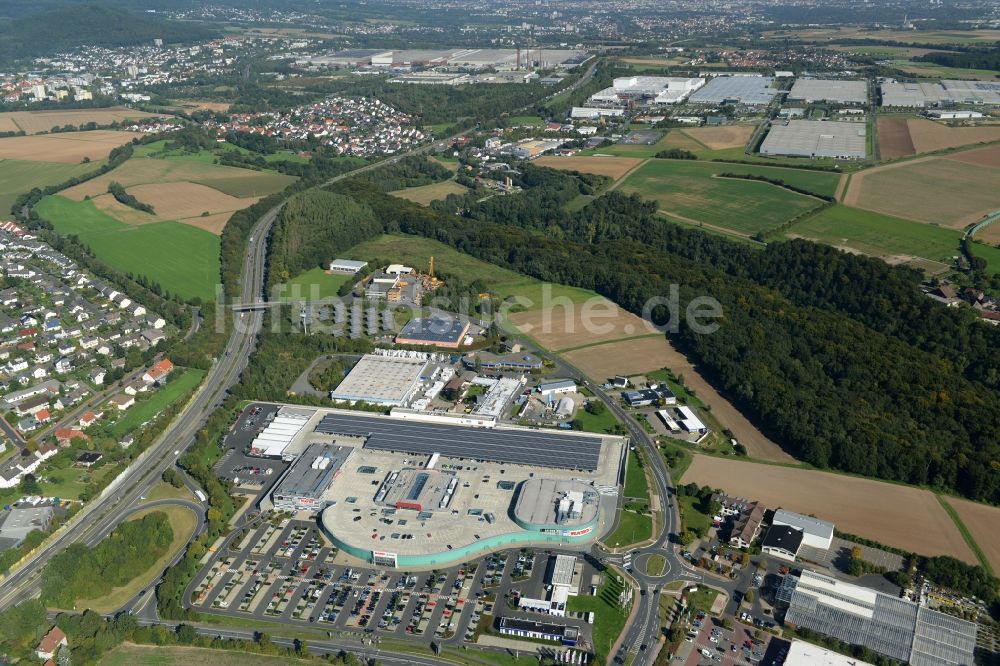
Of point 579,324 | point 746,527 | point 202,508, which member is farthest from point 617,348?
point 202,508

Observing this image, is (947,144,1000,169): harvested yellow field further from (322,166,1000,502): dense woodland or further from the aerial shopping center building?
the aerial shopping center building

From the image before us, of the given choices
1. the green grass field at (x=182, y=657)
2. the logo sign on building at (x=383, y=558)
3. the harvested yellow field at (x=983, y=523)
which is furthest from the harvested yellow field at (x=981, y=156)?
the green grass field at (x=182, y=657)

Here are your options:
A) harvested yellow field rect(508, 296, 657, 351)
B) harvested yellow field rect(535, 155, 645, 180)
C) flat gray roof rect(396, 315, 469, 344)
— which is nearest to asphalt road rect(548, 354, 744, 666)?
harvested yellow field rect(508, 296, 657, 351)

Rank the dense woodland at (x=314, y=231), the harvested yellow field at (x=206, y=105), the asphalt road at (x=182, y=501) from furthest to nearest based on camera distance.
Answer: the harvested yellow field at (x=206, y=105), the dense woodland at (x=314, y=231), the asphalt road at (x=182, y=501)

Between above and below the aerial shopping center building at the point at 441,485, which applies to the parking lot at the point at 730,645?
above

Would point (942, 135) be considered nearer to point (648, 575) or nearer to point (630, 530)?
point (630, 530)

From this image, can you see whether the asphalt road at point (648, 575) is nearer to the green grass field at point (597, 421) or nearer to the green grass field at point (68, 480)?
the green grass field at point (597, 421)

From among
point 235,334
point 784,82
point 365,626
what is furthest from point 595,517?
point 784,82
